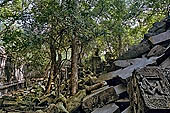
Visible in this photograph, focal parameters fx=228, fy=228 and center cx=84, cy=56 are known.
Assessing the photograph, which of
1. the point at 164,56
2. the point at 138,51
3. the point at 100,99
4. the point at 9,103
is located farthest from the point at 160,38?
the point at 9,103

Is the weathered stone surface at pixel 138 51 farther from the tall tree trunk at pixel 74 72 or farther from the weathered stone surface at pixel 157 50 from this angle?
the tall tree trunk at pixel 74 72

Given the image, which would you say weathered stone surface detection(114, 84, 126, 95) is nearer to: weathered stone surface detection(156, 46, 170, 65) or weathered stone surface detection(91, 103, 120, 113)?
weathered stone surface detection(91, 103, 120, 113)

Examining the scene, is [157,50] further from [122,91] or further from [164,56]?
[122,91]

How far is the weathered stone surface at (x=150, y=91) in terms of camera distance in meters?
3.18

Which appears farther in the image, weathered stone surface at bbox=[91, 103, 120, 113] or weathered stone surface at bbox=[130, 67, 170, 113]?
weathered stone surface at bbox=[91, 103, 120, 113]

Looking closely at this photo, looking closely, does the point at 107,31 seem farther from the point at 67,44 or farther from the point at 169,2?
the point at 169,2

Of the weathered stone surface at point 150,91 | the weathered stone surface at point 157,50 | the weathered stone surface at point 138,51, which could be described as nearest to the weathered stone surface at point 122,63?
the weathered stone surface at point 138,51

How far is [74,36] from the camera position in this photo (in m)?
7.71

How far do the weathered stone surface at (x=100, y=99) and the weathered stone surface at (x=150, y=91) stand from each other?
5.30 ft

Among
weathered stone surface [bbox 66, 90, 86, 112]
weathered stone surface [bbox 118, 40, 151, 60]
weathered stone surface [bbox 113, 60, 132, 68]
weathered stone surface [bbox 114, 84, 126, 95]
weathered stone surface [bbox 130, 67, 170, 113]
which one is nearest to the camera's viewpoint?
weathered stone surface [bbox 130, 67, 170, 113]

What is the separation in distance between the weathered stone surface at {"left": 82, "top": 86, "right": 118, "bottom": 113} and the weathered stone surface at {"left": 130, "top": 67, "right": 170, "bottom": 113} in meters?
1.61

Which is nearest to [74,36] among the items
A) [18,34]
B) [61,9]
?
[61,9]

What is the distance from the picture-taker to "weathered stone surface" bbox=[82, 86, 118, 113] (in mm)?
5363

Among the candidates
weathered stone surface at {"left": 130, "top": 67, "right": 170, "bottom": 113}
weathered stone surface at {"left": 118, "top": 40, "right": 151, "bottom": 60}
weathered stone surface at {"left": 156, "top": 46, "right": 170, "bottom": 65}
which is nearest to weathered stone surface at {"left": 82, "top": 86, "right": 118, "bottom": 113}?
weathered stone surface at {"left": 156, "top": 46, "right": 170, "bottom": 65}
